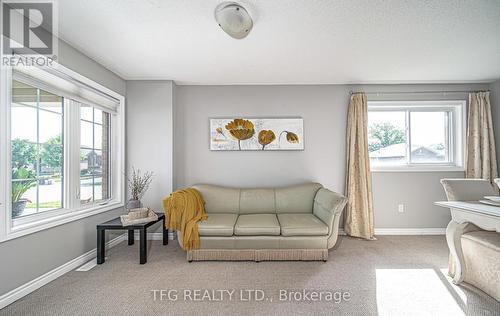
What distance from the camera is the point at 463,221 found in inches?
80.0

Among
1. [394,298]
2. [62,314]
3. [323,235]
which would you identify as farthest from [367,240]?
[62,314]

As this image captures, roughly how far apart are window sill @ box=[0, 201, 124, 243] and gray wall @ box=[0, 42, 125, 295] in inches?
1.7

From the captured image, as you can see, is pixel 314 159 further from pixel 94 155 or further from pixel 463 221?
pixel 94 155

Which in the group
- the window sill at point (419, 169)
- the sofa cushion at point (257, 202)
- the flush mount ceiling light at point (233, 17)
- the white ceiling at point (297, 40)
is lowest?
the sofa cushion at point (257, 202)

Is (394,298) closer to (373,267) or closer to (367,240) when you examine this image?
(373,267)

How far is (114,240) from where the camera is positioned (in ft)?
10.6

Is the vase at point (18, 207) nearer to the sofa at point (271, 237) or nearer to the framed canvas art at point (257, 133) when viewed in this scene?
the sofa at point (271, 237)

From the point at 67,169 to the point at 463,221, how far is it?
154 inches

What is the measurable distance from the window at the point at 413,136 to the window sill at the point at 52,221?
13.1 feet

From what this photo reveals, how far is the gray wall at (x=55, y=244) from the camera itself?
1881 millimetres

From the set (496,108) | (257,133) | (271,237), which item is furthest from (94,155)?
(496,108)

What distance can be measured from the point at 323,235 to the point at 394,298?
85cm

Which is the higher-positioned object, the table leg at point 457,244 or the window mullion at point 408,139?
the window mullion at point 408,139

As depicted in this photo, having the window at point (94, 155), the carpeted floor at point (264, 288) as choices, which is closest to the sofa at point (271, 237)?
the carpeted floor at point (264, 288)
